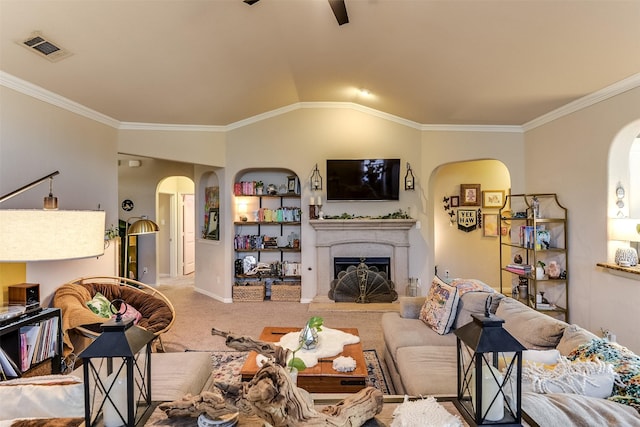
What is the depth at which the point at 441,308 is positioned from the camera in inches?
118

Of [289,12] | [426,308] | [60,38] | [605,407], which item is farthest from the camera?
[426,308]

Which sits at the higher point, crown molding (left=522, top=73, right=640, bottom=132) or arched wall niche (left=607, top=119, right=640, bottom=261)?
crown molding (left=522, top=73, right=640, bottom=132)

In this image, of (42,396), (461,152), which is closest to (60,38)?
(42,396)

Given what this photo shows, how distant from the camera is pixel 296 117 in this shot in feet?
18.6

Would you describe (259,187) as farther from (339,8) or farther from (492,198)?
(492,198)

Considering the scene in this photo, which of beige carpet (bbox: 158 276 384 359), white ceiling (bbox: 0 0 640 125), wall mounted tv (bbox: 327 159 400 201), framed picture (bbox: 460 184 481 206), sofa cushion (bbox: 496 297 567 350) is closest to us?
sofa cushion (bbox: 496 297 567 350)

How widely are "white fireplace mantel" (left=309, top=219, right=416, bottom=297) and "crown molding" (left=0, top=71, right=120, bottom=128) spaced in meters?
3.19

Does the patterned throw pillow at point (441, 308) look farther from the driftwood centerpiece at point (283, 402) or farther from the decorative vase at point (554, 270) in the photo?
the decorative vase at point (554, 270)

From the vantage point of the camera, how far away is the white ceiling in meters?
2.60

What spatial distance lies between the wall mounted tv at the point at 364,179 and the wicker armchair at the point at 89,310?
9.66ft

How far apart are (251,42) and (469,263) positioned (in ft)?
16.6

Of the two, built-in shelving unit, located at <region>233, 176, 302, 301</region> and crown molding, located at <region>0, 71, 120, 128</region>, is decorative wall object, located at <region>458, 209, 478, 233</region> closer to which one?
built-in shelving unit, located at <region>233, 176, 302, 301</region>

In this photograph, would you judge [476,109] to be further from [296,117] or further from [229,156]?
[229,156]

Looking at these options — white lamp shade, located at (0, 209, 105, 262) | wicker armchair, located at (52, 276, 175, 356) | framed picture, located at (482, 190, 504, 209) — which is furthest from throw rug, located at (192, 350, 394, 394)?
framed picture, located at (482, 190, 504, 209)
